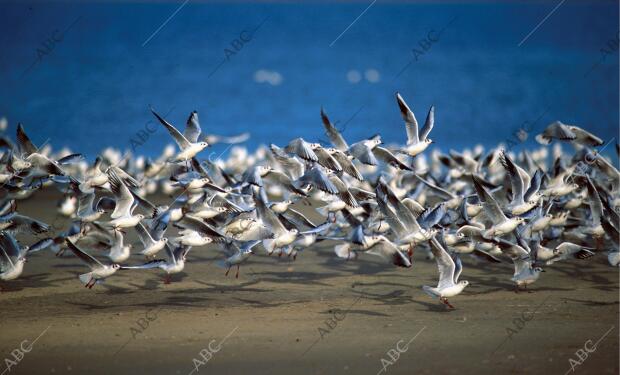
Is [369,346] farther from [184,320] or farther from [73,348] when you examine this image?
[73,348]

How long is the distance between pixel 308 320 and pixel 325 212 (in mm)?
2653

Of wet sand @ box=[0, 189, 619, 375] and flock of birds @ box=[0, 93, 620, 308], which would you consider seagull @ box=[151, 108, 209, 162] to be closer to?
flock of birds @ box=[0, 93, 620, 308]

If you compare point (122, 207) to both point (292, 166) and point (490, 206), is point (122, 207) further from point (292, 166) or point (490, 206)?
point (490, 206)

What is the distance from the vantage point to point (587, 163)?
38.9 ft

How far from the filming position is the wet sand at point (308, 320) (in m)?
7.57

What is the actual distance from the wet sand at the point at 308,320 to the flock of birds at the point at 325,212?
1.10 feet

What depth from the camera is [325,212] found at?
1130cm

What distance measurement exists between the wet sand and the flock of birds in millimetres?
337

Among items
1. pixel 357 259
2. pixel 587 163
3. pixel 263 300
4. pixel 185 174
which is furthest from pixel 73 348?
pixel 587 163

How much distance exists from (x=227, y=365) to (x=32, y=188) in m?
4.72

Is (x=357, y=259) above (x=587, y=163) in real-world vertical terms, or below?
below

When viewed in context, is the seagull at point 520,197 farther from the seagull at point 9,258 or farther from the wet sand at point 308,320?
the seagull at point 9,258

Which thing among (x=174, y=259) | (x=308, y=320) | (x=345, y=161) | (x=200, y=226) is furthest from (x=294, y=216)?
(x=308, y=320)

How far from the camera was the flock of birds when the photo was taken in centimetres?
961
